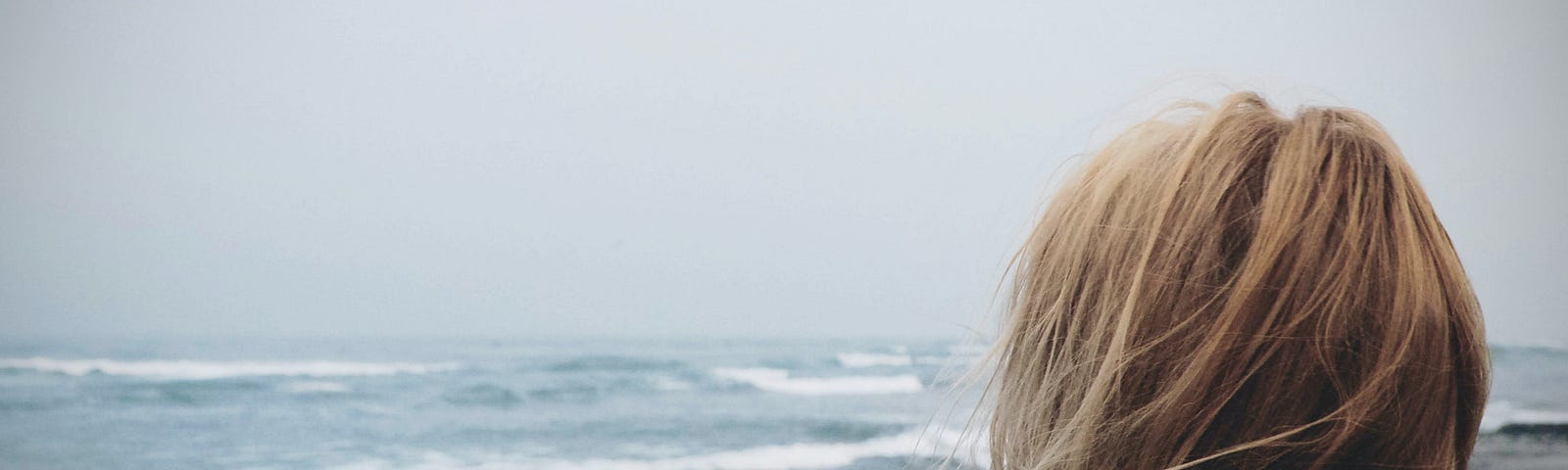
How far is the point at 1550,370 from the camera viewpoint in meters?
4.45

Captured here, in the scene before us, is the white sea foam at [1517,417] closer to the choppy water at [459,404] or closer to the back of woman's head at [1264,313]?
the choppy water at [459,404]

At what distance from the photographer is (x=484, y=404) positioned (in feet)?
15.0

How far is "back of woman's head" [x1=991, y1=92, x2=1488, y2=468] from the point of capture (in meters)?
0.32

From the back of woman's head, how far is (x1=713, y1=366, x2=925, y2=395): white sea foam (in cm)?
446

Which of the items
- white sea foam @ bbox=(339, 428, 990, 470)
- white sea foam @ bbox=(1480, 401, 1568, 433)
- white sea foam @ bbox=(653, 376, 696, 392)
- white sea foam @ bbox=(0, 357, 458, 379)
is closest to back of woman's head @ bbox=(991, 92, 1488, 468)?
white sea foam @ bbox=(339, 428, 990, 470)

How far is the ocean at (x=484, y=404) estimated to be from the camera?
3854mm

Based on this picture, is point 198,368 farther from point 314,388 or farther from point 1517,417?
point 1517,417

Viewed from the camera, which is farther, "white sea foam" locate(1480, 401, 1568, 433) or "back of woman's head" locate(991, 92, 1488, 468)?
"white sea foam" locate(1480, 401, 1568, 433)

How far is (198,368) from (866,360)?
3.07m

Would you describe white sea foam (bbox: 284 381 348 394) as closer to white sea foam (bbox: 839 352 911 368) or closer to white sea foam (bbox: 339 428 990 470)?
white sea foam (bbox: 339 428 990 470)

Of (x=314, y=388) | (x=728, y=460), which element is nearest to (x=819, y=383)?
(x=728, y=460)

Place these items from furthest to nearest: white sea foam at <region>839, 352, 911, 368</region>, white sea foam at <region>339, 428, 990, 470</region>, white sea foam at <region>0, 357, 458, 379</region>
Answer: white sea foam at <region>839, 352, 911, 368</region>, white sea foam at <region>0, 357, 458, 379</region>, white sea foam at <region>339, 428, 990, 470</region>

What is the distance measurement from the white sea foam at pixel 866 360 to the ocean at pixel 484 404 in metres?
0.01

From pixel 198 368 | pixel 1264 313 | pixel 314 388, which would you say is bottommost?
pixel 314 388
